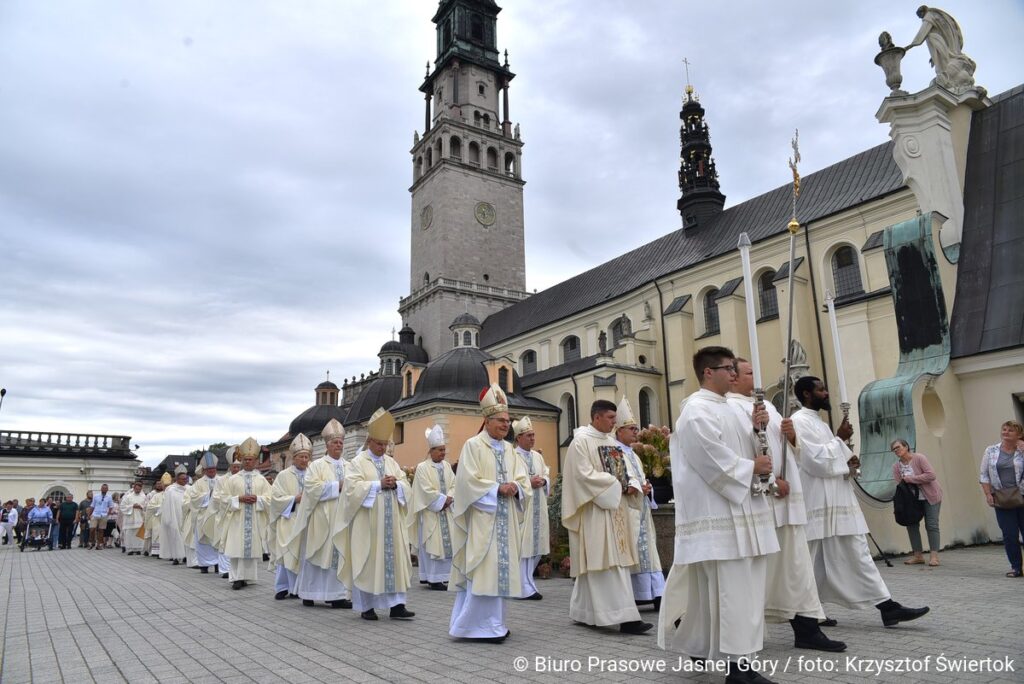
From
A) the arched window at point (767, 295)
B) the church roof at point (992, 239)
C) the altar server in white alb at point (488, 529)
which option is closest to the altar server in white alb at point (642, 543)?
the altar server in white alb at point (488, 529)

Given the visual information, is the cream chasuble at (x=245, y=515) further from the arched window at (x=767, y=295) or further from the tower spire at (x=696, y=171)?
the tower spire at (x=696, y=171)

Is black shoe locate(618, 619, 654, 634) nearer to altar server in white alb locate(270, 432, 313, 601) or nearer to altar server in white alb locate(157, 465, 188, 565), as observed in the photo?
altar server in white alb locate(270, 432, 313, 601)

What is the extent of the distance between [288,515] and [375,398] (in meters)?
29.5

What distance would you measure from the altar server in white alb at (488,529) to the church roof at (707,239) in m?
21.9

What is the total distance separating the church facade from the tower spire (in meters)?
0.12

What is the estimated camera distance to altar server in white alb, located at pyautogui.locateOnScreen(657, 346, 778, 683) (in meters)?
3.96

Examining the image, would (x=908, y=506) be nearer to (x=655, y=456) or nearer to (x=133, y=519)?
(x=655, y=456)

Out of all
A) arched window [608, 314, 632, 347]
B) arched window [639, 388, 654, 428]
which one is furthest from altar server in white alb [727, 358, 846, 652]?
arched window [608, 314, 632, 347]

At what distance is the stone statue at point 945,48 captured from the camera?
13617 millimetres

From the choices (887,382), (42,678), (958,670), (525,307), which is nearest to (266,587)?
(42,678)

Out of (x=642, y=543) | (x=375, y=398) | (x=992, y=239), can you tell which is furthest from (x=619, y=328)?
(x=642, y=543)

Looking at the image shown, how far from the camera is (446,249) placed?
153 ft

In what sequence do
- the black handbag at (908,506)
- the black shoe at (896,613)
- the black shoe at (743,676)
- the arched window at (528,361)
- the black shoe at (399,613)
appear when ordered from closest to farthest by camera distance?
the black shoe at (743,676), the black shoe at (896,613), the black shoe at (399,613), the black handbag at (908,506), the arched window at (528,361)

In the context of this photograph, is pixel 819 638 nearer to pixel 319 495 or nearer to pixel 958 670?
pixel 958 670
